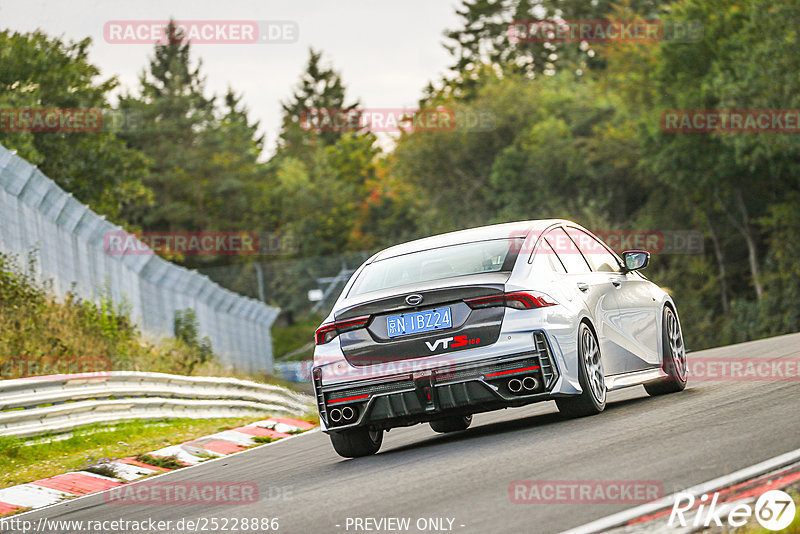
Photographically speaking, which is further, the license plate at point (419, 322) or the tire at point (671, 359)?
the tire at point (671, 359)

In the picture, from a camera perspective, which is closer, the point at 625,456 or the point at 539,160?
the point at 625,456

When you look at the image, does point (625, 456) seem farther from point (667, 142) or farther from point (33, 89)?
point (667, 142)

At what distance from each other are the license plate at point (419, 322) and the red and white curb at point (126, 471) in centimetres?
313

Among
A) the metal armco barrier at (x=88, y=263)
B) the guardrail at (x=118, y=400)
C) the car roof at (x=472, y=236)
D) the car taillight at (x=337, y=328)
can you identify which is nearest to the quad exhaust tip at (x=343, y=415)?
the car taillight at (x=337, y=328)

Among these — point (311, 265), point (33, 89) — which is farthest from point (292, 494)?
point (311, 265)

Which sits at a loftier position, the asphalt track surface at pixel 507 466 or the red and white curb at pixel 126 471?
the asphalt track surface at pixel 507 466

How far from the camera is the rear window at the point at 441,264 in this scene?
8.73 metres

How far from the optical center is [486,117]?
66.2m

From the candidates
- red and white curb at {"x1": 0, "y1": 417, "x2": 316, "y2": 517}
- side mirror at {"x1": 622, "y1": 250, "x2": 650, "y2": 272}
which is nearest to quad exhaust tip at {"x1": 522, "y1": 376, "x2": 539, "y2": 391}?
side mirror at {"x1": 622, "y1": 250, "x2": 650, "y2": 272}

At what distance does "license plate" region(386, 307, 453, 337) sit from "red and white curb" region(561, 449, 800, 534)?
272cm

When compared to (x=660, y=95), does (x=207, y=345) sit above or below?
below

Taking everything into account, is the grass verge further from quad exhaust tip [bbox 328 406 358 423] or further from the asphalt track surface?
quad exhaust tip [bbox 328 406 358 423]

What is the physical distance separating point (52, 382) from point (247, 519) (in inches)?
280

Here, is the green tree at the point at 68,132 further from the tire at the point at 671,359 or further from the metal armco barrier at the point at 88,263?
the tire at the point at 671,359
